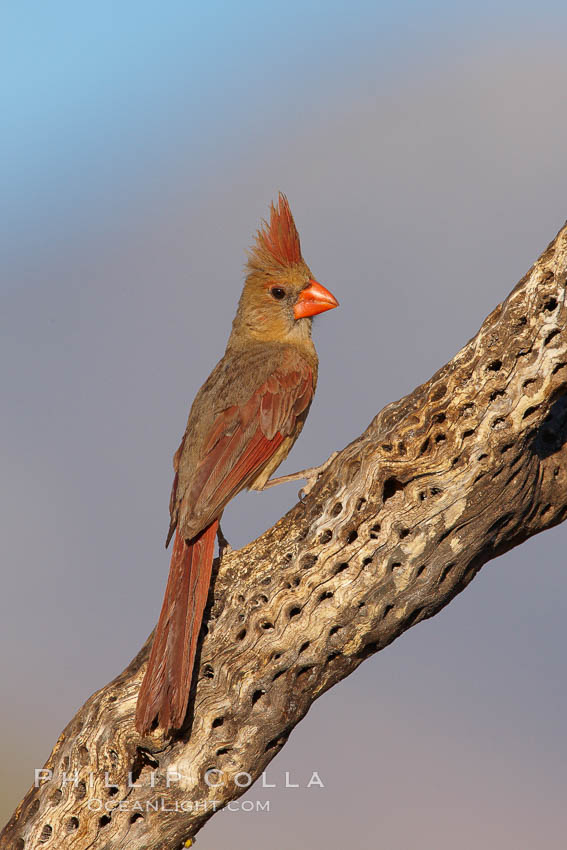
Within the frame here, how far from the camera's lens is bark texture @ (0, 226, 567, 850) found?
2588 mm

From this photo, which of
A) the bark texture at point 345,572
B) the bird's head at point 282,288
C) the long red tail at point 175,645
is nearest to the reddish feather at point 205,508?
the long red tail at point 175,645

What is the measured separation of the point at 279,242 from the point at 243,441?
1.12 meters

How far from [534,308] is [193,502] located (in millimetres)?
1388

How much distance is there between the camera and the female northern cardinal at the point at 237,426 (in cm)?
277

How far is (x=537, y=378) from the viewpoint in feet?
8.38

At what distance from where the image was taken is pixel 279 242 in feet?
13.2

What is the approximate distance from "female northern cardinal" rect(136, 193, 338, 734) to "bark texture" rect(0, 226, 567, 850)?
5.2 inches

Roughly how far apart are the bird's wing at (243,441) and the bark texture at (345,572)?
273mm

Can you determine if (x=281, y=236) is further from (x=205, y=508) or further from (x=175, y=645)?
(x=175, y=645)

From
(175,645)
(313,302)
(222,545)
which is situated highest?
(313,302)

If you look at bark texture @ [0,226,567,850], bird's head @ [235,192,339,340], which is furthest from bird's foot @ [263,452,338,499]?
bird's head @ [235,192,339,340]

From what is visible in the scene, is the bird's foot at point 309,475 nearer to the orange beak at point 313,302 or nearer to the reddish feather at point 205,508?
the reddish feather at point 205,508

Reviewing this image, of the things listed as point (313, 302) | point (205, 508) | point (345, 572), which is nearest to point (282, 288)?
point (313, 302)

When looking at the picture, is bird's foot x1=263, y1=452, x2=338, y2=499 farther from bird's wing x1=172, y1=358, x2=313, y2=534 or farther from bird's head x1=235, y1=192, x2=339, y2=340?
bird's head x1=235, y1=192, x2=339, y2=340
